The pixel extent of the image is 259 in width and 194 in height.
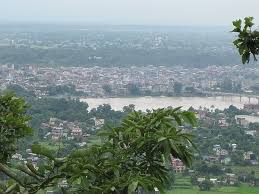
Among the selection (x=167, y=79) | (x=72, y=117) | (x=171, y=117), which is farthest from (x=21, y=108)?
(x=167, y=79)

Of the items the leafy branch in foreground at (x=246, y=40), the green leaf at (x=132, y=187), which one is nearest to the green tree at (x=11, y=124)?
the green leaf at (x=132, y=187)

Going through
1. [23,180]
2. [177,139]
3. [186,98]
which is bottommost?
[186,98]

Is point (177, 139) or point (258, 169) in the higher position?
point (177, 139)

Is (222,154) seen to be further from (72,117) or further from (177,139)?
(177,139)

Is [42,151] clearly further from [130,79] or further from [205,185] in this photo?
[130,79]

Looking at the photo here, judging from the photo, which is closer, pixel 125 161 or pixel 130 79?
pixel 125 161

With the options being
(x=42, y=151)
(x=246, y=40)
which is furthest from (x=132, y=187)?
(x=246, y=40)
